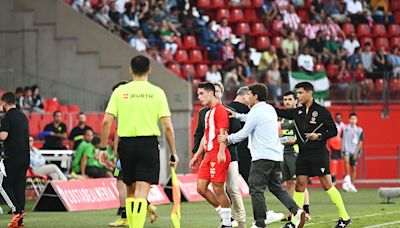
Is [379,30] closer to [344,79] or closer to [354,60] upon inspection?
[354,60]

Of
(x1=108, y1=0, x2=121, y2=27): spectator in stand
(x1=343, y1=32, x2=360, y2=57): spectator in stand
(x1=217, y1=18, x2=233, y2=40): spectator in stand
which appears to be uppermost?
(x1=108, y1=0, x2=121, y2=27): spectator in stand

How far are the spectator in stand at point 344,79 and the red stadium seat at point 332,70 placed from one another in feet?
0.45

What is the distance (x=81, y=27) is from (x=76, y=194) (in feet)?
37.8

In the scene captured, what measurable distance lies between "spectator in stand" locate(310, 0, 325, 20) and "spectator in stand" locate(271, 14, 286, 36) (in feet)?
4.67

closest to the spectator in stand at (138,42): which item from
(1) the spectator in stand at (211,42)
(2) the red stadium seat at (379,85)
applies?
(1) the spectator in stand at (211,42)

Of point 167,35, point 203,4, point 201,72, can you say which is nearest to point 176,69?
point 201,72

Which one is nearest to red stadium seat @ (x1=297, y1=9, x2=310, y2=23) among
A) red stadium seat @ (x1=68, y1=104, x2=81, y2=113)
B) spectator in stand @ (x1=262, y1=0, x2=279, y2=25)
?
spectator in stand @ (x1=262, y1=0, x2=279, y2=25)

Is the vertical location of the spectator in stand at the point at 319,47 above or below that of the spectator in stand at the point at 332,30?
below

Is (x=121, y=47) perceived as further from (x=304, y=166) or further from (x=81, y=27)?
(x=304, y=166)

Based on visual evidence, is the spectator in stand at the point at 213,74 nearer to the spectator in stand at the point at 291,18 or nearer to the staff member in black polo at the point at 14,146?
the spectator in stand at the point at 291,18

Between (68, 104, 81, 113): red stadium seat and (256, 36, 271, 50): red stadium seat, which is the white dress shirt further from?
(256, 36, 271, 50): red stadium seat

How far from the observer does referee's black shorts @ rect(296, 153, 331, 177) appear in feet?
53.8

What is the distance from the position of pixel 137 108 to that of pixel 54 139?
564 inches

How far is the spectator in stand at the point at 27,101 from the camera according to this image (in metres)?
28.9
